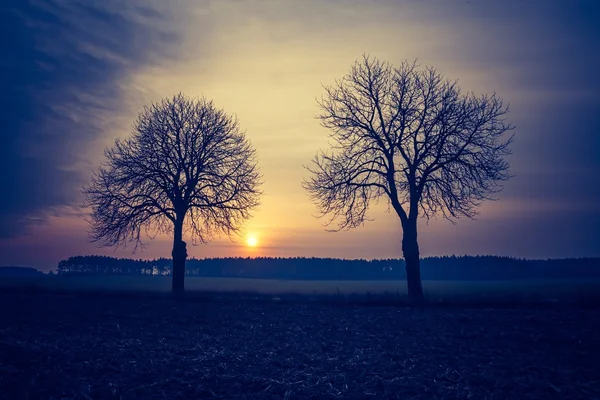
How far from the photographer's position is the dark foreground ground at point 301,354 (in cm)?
852

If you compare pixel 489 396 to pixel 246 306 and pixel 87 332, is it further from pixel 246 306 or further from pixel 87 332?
pixel 246 306

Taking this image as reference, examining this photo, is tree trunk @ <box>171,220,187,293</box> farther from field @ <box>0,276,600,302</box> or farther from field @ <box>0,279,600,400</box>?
field @ <box>0,279,600,400</box>

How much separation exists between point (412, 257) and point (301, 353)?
14.9 metres

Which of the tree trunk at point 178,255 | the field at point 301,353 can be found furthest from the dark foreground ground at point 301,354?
the tree trunk at point 178,255

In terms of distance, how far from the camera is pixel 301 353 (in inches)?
451

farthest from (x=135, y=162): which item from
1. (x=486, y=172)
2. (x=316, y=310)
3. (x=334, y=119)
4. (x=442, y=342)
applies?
(x=442, y=342)

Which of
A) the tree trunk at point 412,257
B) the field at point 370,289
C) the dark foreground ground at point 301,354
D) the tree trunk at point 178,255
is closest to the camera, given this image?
the dark foreground ground at point 301,354

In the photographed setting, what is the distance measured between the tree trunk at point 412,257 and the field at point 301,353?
5661 millimetres

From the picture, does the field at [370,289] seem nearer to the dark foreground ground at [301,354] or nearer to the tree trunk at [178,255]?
the tree trunk at [178,255]

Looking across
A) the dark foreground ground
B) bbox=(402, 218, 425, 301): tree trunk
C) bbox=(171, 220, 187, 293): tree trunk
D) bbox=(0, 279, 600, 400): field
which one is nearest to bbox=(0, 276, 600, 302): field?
bbox=(402, 218, 425, 301): tree trunk

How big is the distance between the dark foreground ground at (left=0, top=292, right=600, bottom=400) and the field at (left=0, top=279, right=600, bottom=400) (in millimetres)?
35

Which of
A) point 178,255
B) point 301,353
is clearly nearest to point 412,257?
point 301,353

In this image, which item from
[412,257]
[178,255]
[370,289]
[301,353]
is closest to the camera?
[301,353]

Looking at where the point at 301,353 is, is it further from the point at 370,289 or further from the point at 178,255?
the point at 370,289
